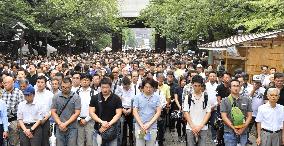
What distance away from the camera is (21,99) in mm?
9320

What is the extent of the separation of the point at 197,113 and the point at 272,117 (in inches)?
50.0

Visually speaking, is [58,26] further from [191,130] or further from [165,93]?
[191,130]

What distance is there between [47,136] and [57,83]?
1310 mm

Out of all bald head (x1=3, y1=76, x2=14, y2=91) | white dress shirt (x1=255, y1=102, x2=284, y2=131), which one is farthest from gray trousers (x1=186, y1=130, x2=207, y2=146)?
bald head (x1=3, y1=76, x2=14, y2=91)

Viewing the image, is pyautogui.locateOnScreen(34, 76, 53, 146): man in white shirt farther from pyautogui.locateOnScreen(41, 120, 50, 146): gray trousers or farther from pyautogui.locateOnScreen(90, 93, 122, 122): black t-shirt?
pyautogui.locateOnScreen(90, 93, 122, 122): black t-shirt

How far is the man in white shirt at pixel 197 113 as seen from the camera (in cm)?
833

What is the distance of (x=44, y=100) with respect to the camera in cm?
895

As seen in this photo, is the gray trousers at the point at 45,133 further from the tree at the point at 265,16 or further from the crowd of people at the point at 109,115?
the tree at the point at 265,16

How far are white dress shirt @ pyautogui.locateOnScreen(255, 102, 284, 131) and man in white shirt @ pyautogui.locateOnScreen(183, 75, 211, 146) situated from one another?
93 centimetres

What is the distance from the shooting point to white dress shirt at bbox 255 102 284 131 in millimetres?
8109

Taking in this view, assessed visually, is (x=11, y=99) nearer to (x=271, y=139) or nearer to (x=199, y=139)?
(x=199, y=139)

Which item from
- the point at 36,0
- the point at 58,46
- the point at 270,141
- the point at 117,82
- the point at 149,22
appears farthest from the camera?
the point at 149,22

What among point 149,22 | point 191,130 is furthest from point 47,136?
point 149,22

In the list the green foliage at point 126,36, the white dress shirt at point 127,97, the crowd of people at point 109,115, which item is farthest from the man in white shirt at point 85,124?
the green foliage at point 126,36
